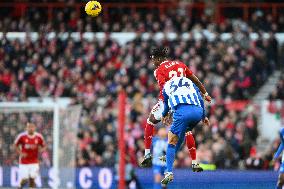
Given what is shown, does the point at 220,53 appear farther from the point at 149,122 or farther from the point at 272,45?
the point at 149,122

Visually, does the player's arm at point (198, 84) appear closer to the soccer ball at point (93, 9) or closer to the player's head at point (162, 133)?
the soccer ball at point (93, 9)

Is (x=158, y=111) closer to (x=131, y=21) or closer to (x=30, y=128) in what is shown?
(x=30, y=128)

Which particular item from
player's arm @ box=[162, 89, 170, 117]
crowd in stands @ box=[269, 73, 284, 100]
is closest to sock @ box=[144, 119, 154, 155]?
player's arm @ box=[162, 89, 170, 117]

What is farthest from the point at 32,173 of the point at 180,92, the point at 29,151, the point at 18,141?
the point at 180,92

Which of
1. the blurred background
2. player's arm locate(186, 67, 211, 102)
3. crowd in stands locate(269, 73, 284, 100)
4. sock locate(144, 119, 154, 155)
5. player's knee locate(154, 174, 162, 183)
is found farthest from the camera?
crowd in stands locate(269, 73, 284, 100)

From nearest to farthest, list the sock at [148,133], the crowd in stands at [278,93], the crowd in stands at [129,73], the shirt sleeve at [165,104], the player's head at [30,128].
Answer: the shirt sleeve at [165,104]
the sock at [148,133]
the player's head at [30,128]
the crowd in stands at [129,73]
the crowd in stands at [278,93]

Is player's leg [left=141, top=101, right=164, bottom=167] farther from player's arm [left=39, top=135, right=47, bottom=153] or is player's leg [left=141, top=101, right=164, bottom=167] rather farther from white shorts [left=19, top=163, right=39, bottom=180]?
white shorts [left=19, top=163, right=39, bottom=180]

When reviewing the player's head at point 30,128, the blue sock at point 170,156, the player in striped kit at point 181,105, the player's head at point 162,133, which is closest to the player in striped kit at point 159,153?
the player's head at point 162,133

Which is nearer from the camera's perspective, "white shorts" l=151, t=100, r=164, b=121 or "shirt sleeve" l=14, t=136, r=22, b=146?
"white shorts" l=151, t=100, r=164, b=121

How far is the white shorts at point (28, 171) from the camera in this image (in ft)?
73.8

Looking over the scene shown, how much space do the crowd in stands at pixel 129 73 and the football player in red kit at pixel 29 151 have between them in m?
2.16

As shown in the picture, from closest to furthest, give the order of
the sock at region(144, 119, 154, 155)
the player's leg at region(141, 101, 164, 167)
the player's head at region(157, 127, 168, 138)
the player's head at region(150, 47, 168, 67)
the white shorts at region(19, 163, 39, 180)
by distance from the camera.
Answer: the player's head at region(150, 47, 168, 67), the player's leg at region(141, 101, 164, 167), the sock at region(144, 119, 154, 155), the white shorts at region(19, 163, 39, 180), the player's head at region(157, 127, 168, 138)

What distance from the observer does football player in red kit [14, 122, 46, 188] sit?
22438mm

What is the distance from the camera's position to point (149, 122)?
1596cm
